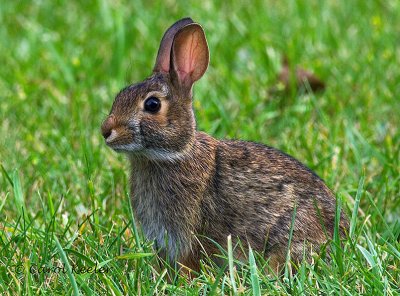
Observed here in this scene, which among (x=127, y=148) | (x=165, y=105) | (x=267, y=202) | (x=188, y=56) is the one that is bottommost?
(x=267, y=202)

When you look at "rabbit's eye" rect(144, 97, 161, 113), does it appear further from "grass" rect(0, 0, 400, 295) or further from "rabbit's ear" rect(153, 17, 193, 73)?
"grass" rect(0, 0, 400, 295)

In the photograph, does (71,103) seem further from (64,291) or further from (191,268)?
(64,291)

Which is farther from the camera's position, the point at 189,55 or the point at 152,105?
the point at 189,55

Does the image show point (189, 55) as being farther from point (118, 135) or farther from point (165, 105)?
point (118, 135)

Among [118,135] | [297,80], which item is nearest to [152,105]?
[118,135]

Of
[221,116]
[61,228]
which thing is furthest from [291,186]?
[221,116]

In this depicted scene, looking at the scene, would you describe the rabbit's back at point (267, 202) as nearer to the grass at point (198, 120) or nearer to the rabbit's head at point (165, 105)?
the grass at point (198, 120)

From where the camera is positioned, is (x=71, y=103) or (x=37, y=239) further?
(x=71, y=103)

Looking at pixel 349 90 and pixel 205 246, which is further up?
pixel 349 90

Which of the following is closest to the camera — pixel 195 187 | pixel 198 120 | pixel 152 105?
pixel 152 105
